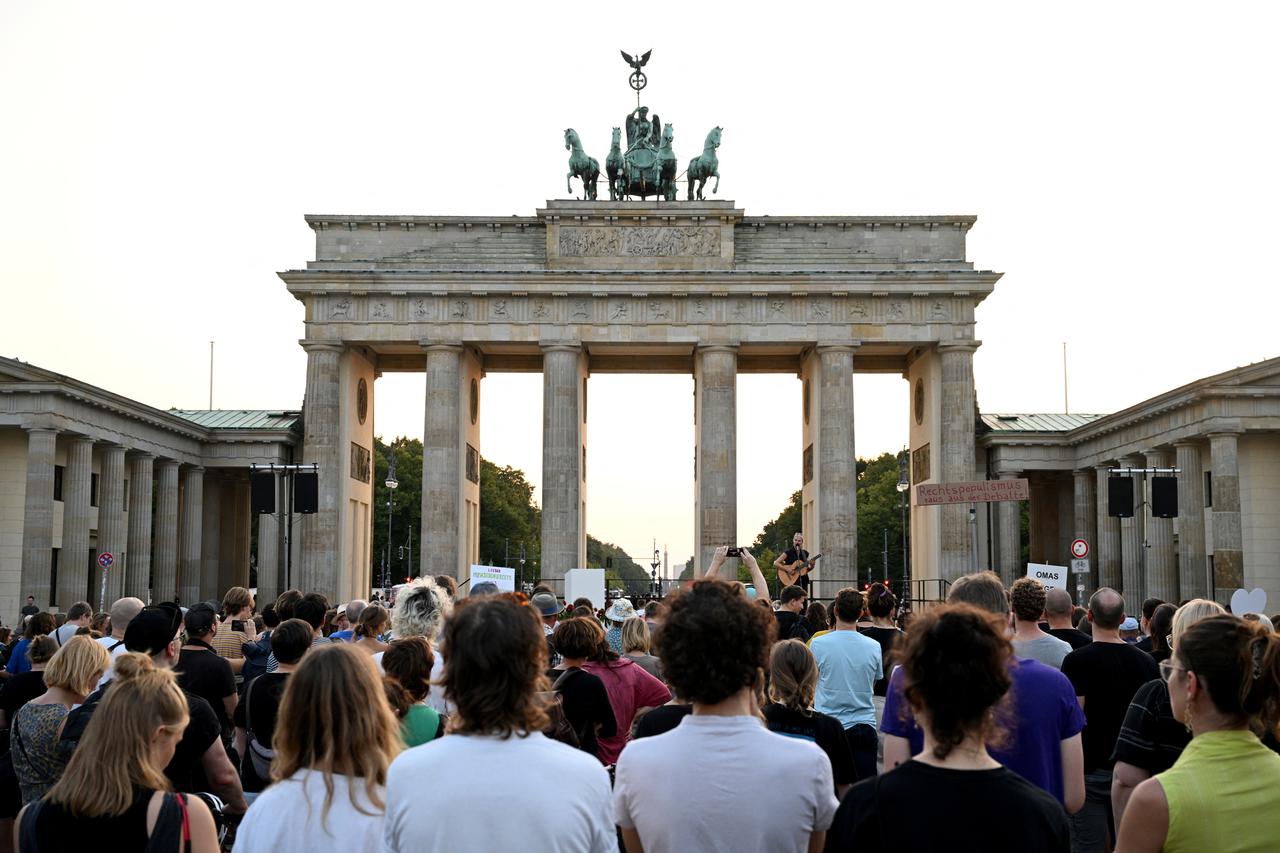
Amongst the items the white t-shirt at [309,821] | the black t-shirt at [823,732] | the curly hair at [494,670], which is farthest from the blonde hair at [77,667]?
the black t-shirt at [823,732]

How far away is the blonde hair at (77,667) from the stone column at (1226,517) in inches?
1722

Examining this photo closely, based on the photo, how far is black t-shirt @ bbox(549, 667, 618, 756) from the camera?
356 inches

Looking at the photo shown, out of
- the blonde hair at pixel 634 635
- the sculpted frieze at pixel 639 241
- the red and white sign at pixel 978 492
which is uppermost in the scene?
the sculpted frieze at pixel 639 241

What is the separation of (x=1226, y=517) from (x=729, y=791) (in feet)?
151

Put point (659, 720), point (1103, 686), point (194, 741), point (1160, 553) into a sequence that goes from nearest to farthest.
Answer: point (659, 720), point (194, 741), point (1103, 686), point (1160, 553)

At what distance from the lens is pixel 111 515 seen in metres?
53.0

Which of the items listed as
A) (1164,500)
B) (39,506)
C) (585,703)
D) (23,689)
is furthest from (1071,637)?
(39,506)

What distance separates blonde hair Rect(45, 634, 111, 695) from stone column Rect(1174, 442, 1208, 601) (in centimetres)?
4746

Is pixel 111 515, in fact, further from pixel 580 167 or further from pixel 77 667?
pixel 77 667

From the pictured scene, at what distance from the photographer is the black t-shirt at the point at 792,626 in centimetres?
1337

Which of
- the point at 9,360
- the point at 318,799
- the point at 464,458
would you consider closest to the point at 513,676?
the point at 318,799

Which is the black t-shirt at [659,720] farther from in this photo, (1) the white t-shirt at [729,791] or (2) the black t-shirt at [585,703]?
(2) the black t-shirt at [585,703]

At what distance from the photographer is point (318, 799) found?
529cm

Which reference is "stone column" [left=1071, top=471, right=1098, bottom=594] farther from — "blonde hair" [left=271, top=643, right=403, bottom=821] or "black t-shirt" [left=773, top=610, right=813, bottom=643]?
"blonde hair" [left=271, top=643, right=403, bottom=821]
